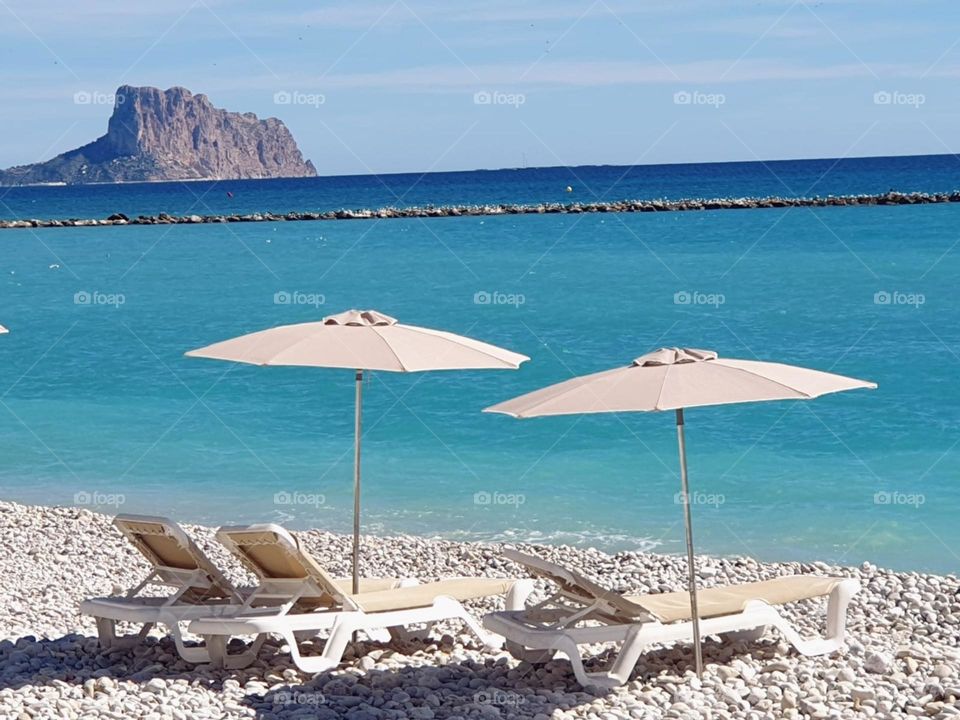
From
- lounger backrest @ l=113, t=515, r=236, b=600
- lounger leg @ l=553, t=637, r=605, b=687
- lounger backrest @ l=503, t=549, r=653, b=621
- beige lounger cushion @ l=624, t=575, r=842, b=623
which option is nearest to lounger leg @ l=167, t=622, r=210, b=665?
lounger backrest @ l=113, t=515, r=236, b=600

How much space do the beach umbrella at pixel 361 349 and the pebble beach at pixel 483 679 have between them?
0.92 metres

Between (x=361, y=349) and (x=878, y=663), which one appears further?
(x=361, y=349)

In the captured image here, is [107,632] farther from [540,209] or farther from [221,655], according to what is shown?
[540,209]

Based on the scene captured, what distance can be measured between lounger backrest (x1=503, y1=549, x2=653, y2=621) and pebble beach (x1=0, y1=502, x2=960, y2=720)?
29 centimetres

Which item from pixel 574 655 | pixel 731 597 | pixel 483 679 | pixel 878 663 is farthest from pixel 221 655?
pixel 878 663

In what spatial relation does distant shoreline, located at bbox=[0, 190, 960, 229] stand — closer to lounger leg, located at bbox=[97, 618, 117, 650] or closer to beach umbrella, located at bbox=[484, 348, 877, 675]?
beach umbrella, located at bbox=[484, 348, 877, 675]

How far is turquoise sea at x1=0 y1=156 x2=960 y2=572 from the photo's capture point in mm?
11109

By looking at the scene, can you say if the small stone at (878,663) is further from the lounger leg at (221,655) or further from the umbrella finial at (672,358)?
the lounger leg at (221,655)

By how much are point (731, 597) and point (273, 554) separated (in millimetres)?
2150

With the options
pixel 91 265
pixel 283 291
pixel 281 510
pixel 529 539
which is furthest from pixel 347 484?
pixel 91 265

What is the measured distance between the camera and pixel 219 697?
5.74 metres

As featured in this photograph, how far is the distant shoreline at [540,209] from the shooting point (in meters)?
57.4

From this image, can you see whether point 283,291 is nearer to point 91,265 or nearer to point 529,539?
point 91,265

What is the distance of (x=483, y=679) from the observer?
609 cm
